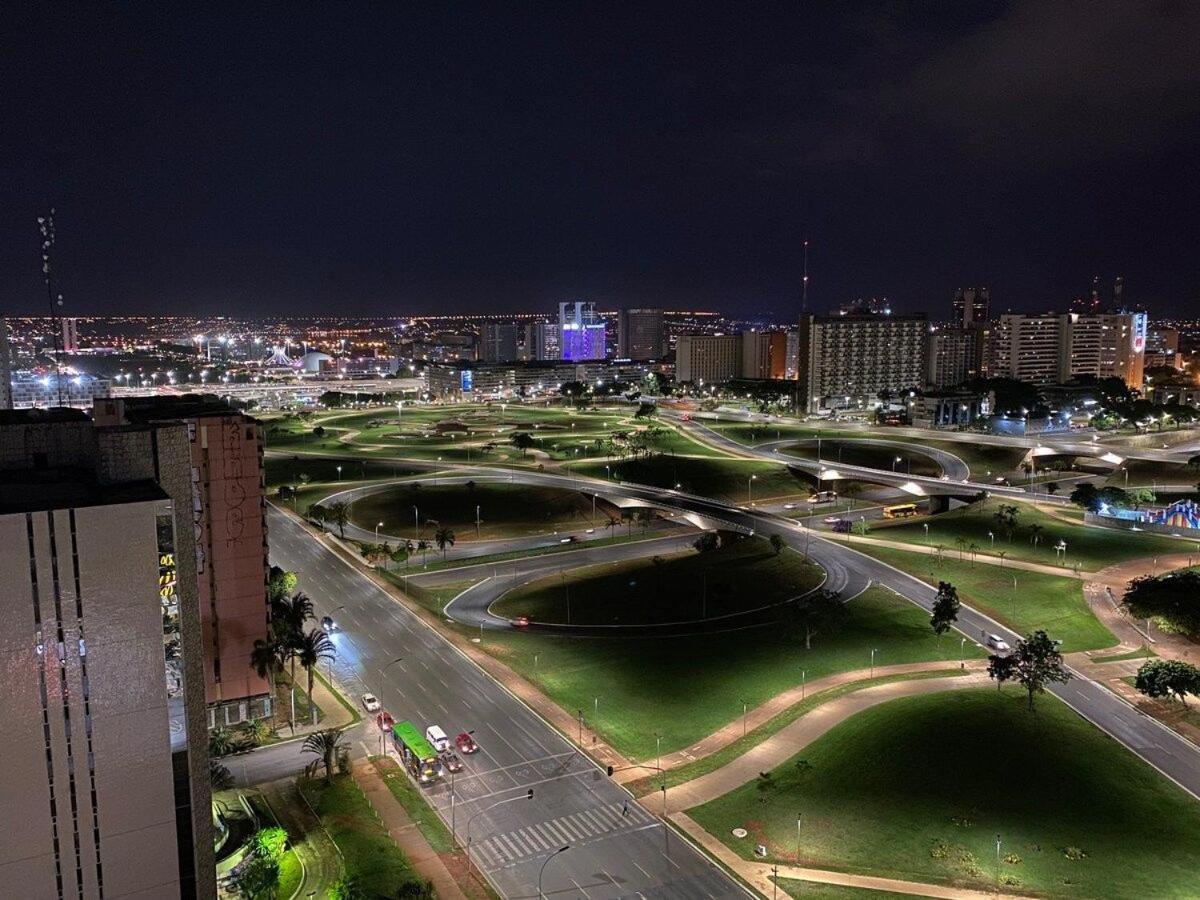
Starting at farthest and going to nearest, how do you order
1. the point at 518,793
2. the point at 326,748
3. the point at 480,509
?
the point at 480,509 → the point at 326,748 → the point at 518,793

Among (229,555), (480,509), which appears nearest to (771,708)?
(229,555)

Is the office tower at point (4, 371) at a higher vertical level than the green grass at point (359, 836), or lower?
higher

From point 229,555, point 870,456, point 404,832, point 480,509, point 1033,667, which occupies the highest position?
point 229,555

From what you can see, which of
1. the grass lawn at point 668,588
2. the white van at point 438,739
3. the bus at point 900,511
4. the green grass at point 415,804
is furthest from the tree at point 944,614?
the bus at point 900,511

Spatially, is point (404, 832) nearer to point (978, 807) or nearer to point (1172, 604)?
point (978, 807)

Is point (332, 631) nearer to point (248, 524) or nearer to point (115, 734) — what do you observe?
point (248, 524)

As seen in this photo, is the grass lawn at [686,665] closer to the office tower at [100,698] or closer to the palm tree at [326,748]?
the palm tree at [326,748]

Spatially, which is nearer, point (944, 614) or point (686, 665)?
point (686, 665)

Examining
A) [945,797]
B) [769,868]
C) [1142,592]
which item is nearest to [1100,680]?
[1142,592]
